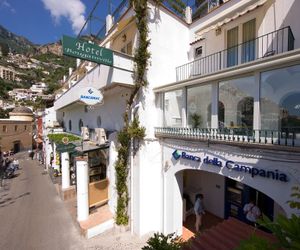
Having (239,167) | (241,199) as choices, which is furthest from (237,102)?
(241,199)

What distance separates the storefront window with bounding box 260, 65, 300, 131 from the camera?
500 centimetres

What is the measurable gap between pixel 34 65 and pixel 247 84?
588 ft

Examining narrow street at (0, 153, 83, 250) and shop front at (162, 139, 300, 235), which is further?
A: narrow street at (0, 153, 83, 250)

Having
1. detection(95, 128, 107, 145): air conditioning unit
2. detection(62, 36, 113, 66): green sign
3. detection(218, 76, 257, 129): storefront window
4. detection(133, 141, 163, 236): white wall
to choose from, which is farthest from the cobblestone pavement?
detection(62, 36, 113, 66): green sign

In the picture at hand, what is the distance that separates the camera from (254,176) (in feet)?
18.9

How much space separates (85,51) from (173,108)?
428cm

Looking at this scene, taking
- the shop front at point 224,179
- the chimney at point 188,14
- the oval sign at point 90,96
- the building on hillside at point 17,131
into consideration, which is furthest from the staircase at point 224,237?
the building on hillside at point 17,131

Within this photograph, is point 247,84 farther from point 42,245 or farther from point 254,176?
point 42,245

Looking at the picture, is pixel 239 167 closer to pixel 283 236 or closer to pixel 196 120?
pixel 196 120

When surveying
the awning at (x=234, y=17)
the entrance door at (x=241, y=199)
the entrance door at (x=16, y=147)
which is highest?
the awning at (x=234, y=17)

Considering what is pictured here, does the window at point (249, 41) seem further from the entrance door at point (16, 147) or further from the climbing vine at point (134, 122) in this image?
the entrance door at point (16, 147)

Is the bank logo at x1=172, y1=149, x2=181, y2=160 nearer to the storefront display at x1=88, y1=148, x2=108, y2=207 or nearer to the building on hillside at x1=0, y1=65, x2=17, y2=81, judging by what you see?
the storefront display at x1=88, y1=148, x2=108, y2=207

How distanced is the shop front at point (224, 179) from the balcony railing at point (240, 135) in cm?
27

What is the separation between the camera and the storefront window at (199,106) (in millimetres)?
7332
